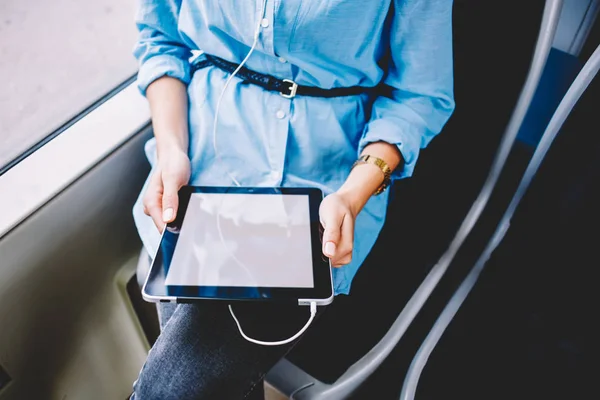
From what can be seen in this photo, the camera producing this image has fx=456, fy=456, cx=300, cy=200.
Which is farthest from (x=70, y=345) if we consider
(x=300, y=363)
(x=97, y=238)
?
(x=300, y=363)

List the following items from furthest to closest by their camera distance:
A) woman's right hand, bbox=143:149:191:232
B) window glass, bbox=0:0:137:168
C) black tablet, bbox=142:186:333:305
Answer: window glass, bbox=0:0:137:168
woman's right hand, bbox=143:149:191:232
black tablet, bbox=142:186:333:305

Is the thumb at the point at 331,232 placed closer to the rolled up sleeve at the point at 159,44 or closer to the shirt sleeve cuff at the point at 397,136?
the shirt sleeve cuff at the point at 397,136

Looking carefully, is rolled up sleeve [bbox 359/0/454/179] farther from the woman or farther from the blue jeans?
the blue jeans

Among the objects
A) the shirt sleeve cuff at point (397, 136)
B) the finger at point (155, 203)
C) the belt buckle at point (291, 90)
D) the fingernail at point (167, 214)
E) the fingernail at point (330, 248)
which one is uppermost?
the belt buckle at point (291, 90)

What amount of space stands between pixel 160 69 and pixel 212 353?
1.58ft

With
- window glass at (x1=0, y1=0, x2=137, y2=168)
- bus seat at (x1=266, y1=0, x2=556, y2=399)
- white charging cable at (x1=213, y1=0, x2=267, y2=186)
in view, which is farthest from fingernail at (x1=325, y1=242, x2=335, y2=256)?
window glass at (x1=0, y1=0, x2=137, y2=168)

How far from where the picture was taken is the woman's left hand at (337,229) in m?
0.57

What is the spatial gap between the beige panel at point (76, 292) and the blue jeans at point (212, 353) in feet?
0.96

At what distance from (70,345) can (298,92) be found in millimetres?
685

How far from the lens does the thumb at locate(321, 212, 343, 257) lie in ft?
1.86

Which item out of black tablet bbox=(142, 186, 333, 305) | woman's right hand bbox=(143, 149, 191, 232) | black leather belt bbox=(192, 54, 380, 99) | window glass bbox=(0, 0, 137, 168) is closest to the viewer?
black tablet bbox=(142, 186, 333, 305)

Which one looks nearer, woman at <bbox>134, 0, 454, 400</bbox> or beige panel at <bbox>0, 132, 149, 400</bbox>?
woman at <bbox>134, 0, 454, 400</bbox>

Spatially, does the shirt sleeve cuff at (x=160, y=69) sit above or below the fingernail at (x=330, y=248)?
above

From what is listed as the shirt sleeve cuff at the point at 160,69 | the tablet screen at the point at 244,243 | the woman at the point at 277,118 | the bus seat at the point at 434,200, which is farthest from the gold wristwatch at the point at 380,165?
the shirt sleeve cuff at the point at 160,69
